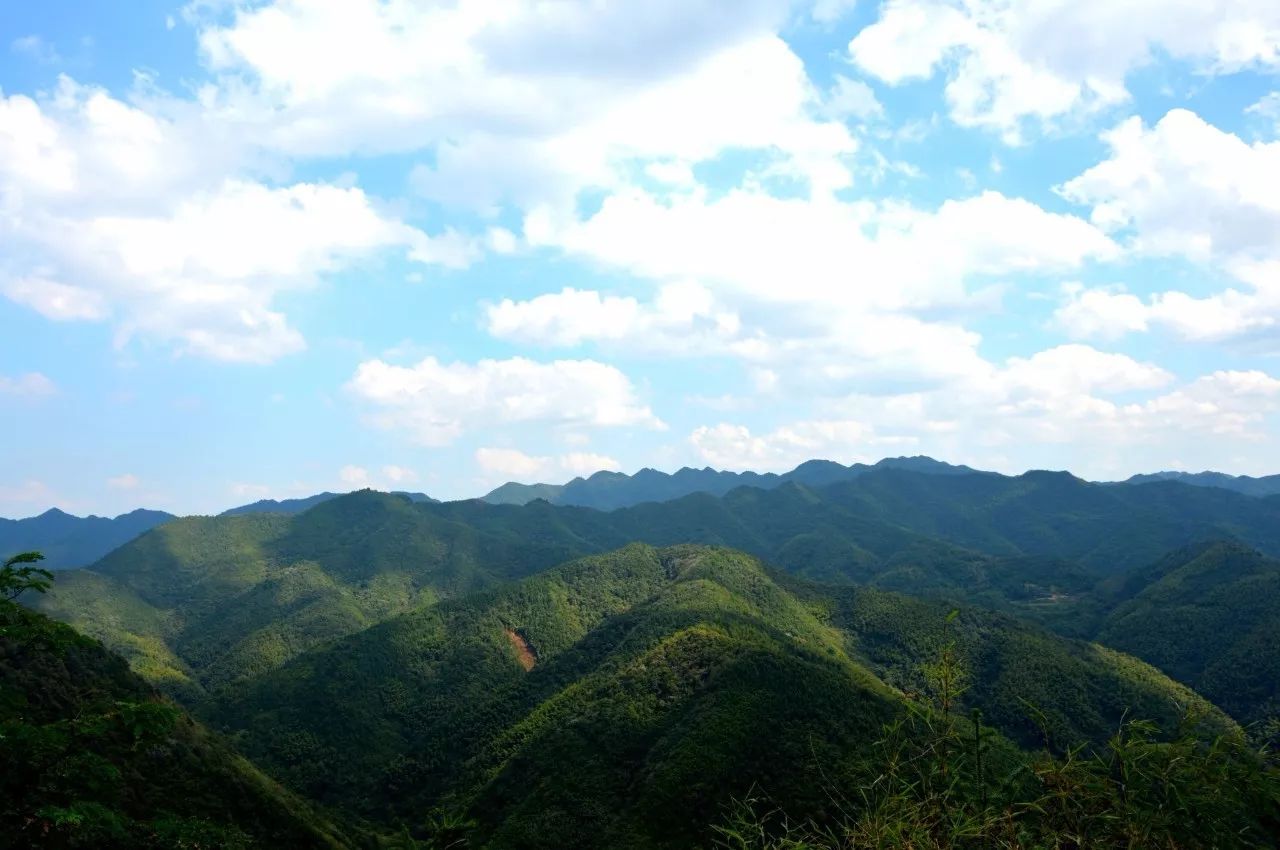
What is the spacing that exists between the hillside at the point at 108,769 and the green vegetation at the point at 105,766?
0.07 metres

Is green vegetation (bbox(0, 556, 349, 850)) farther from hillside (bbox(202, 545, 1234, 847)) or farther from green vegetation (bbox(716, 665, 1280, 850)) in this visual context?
hillside (bbox(202, 545, 1234, 847))

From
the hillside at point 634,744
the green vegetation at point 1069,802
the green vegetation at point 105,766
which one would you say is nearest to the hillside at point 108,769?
the green vegetation at point 105,766

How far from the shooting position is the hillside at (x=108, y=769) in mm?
18719

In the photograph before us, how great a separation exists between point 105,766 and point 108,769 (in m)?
0.19

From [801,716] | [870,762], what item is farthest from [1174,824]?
[801,716]

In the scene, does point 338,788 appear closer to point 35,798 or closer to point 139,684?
point 139,684

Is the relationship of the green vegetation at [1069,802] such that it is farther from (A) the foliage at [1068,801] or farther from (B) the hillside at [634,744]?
(B) the hillside at [634,744]

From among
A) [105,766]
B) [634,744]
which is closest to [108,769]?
[105,766]

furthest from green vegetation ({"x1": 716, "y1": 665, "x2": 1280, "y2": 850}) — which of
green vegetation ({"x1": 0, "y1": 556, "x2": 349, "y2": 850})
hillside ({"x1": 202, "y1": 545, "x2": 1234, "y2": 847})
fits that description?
hillside ({"x1": 202, "y1": 545, "x2": 1234, "y2": 847})

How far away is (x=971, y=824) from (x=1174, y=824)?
3355 millimetres

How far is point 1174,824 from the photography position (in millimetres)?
11609

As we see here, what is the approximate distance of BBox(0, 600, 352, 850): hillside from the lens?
1872 cm

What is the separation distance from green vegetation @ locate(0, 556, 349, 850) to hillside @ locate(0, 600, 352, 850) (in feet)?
0.24

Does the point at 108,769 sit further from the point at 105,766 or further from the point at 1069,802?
the point at 1069,802
